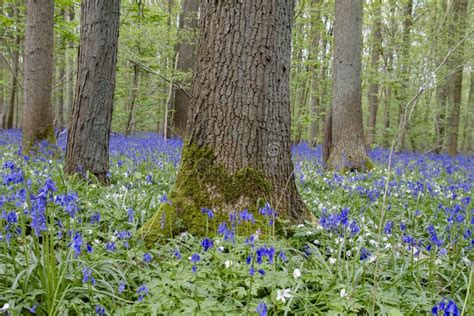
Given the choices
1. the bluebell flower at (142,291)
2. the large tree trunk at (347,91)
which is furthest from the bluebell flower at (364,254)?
the large tree trunk at (347,91)

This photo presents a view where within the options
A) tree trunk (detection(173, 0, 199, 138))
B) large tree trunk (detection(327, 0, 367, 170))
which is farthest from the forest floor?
tree trunk (detection(173, 0, 199, 138))

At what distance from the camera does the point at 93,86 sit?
491 centimetres

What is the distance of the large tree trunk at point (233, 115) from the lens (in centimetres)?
314

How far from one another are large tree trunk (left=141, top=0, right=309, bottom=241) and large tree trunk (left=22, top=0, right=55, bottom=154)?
5004 millimetres

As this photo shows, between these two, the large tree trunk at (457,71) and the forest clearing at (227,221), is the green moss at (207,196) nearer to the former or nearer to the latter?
the forest clearing at (227,221)

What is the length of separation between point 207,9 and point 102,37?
222 cm

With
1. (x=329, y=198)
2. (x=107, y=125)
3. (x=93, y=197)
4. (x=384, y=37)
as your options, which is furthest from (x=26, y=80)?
(x=384, y=37)

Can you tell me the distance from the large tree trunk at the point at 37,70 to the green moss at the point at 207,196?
16.3 feet

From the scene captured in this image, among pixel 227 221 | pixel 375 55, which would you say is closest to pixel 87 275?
pixel 227 221

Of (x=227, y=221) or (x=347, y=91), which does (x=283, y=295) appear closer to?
(x=227, y=221)

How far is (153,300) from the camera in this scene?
2057 millimetres

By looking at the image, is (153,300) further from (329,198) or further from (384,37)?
(384,37)

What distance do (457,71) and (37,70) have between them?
11.1 metres

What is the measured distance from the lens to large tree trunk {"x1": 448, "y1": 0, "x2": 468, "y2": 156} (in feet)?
39.4
